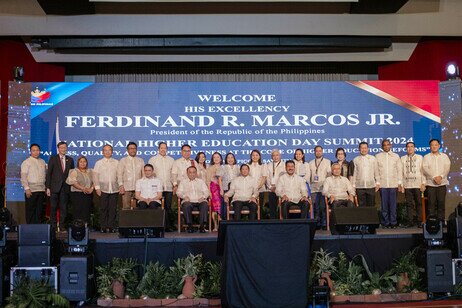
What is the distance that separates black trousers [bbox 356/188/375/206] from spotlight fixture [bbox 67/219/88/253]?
4751 mm

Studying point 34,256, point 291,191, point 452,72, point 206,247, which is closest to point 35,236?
point 34,256

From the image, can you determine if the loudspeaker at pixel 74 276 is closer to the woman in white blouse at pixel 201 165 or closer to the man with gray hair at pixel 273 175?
the woman in white blouse at pixel 201 165

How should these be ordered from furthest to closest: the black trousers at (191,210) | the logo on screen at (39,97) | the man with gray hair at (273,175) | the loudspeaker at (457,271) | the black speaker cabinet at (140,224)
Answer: the logo on screen at (39,97), the man with gray hair at (273,175), the black trousers at (191,210), the black speaker cabinet at (140,224), the loudspeaker at (457,271)

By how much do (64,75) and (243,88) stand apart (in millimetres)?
4055

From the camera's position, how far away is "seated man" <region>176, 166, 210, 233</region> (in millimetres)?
8938

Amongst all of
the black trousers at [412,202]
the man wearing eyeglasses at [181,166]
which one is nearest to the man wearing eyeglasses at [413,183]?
the black trousers at [412,202]

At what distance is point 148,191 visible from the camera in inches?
360

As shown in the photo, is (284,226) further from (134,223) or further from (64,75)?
(64,75)

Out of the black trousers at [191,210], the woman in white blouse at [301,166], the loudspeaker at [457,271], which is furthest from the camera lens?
the woman in white blouse at [301,166]

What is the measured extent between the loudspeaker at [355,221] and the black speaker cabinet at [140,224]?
2.09 m

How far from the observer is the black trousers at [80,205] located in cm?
934

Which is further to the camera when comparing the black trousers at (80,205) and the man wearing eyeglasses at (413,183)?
the man wearing eyeglasses at (413,183)

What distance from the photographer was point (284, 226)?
567 centimetres

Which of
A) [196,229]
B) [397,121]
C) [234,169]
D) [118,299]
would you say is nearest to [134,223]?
[118,299]
